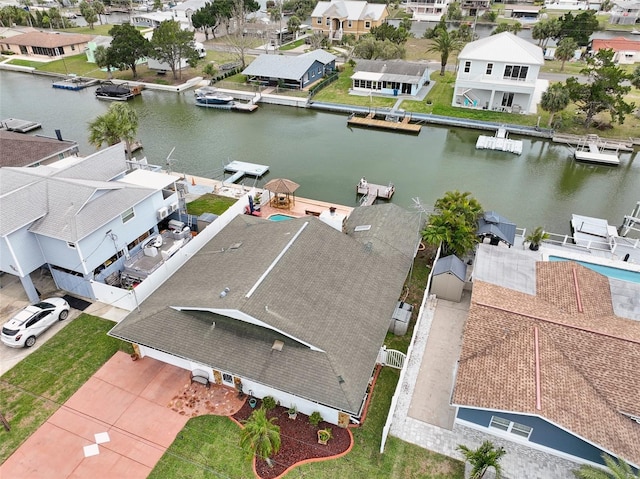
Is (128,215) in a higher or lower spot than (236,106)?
higher

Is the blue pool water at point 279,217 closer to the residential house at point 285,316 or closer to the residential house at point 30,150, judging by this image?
the residential house at point 285,316

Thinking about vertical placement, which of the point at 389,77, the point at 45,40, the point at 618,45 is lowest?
the point at 389,77

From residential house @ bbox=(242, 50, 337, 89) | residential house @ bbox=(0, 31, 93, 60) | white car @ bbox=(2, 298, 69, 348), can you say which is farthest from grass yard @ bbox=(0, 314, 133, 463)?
residential house @ bbox=(0, 31, 93, 60)

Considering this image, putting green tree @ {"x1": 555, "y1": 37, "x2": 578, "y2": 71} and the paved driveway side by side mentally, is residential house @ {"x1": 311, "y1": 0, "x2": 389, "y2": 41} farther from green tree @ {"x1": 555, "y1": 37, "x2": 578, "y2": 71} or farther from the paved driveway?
the paved driveway

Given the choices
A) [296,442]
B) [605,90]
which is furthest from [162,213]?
[605,90]

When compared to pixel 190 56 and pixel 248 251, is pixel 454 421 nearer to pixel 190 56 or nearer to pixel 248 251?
pixel 248 251

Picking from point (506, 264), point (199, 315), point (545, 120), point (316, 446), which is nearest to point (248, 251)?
point (199, 315)

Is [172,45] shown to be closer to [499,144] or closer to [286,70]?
[286,70]
